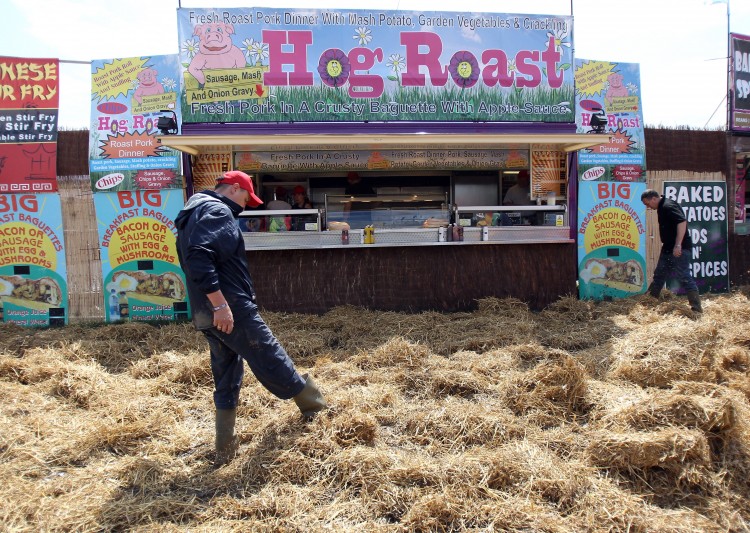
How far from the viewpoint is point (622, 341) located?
5391 mm

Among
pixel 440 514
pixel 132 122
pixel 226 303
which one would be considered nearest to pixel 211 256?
pixel 226 303

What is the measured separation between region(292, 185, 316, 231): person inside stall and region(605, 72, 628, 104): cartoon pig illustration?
17.2 ft

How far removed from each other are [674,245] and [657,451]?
4.88 metres

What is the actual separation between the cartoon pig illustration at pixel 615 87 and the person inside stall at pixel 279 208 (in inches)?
219

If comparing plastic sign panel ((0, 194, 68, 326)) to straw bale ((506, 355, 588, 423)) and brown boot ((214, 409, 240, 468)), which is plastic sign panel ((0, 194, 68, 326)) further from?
straw bale ((506, 355, 588, 423))

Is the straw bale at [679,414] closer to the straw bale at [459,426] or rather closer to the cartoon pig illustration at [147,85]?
the straw bale at [459,426]

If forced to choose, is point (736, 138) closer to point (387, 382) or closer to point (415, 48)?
point (415, 48)

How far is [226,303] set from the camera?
3309mm

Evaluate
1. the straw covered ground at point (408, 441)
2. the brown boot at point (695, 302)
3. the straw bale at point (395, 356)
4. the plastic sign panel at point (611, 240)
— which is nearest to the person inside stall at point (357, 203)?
the straw covered ground at point (408, 441)

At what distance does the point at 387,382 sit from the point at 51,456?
2624mm

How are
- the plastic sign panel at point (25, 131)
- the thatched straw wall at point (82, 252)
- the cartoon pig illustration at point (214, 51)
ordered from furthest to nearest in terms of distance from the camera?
the thatched straw wall at point (82, 252) < the plastic sign panel at point (25, 131) < the cartoon pig illustration at point (214, 51)

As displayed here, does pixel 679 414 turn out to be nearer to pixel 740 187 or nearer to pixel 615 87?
pixel 615 87

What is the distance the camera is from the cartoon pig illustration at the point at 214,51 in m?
7.33

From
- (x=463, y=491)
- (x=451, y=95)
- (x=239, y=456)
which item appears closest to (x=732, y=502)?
(x=463, y=491)
